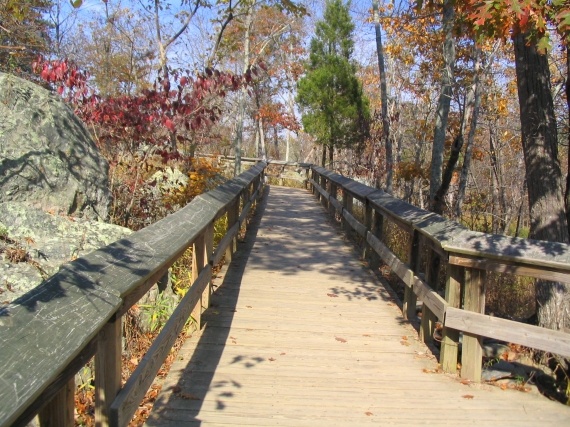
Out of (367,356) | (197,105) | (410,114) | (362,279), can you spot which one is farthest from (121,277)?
(410,114)

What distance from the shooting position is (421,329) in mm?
5016

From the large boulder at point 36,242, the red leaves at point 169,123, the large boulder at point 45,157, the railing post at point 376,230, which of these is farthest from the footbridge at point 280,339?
the large boulder at point 45,157

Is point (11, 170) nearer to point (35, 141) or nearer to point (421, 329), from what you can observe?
point (35, 141)

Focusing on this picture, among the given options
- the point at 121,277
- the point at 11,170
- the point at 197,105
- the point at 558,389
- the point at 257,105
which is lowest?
the point at 558,389

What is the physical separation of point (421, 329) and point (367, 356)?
28.1 inches

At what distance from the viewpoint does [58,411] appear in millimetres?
1949

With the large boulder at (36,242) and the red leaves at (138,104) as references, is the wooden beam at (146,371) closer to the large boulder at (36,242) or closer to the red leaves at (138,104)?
the large boulder at (36,242)

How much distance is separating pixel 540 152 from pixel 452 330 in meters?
2.16

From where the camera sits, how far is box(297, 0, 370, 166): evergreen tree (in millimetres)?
22141

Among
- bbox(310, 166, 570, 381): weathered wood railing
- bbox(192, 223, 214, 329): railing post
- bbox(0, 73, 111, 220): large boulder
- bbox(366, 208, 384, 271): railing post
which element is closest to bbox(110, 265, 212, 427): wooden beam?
bbox(192, 223, 214, 329): railing post

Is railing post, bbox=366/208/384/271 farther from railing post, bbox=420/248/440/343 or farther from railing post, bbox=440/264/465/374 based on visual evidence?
railing post, bbox=440/264/465/374

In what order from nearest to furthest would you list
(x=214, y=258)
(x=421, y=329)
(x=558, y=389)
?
(x=558, y=389), (x=421, y=329), (x=214, y=258)

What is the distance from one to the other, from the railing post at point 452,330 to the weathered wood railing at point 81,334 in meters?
1.94

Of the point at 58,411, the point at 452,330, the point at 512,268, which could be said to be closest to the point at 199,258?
the point at 452,330
